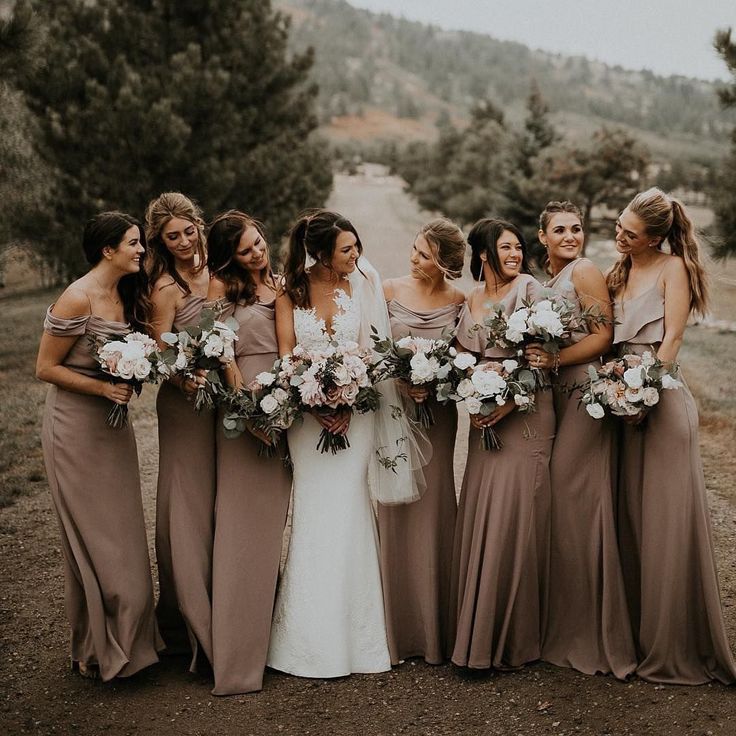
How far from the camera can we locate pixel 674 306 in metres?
4.79

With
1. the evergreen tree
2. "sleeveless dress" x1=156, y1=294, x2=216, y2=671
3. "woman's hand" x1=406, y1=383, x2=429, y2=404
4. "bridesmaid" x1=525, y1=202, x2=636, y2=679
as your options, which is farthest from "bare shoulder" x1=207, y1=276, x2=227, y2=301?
the evergreen tree

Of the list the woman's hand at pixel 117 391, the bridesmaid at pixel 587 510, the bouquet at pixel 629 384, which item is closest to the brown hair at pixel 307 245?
the woman's hand at pixel 117 391

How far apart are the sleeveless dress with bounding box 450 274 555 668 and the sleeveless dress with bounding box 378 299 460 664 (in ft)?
0.72

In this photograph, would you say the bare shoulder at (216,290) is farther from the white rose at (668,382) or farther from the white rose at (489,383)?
the white rose at (668,382)

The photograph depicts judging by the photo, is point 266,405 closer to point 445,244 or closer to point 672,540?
point 445,244

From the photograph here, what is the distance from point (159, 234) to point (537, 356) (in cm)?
248

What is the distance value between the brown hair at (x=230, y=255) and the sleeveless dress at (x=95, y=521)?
661 millimetres

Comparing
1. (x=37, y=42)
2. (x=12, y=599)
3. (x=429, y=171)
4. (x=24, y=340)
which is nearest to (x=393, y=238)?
(x=429, y=171)

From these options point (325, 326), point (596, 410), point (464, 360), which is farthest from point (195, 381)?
point (596, 410)

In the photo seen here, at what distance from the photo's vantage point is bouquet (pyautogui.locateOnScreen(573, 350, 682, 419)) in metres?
4.57

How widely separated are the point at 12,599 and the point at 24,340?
13289 mm

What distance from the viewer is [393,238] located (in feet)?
131

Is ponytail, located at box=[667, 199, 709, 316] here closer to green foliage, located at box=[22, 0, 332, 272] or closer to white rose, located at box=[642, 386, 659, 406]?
white rose, located at box=[642, 386, 659, 406]

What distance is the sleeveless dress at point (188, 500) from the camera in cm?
507
